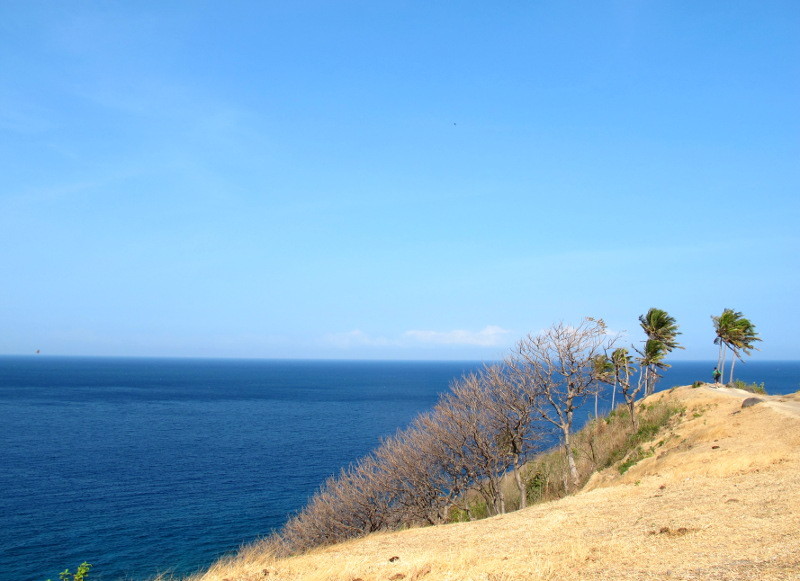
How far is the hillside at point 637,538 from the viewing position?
42.1 ft

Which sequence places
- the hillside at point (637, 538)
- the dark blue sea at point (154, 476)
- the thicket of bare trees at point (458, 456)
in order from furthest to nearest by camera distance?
the dark blue sea at point (154, 476) < the thicket of bare trees at point (458, 456) < the hillside at point (637, 538)

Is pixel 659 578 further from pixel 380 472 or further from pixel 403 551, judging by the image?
pixel 380 472

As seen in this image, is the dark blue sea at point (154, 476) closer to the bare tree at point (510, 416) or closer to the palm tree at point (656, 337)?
the bare tree at point (510, 416)

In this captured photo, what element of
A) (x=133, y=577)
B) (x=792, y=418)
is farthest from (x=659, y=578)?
(x=133, y=577)

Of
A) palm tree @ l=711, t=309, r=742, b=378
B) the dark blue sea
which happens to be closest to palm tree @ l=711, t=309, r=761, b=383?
palm tree @ l=711, t=309, r=742, b=378

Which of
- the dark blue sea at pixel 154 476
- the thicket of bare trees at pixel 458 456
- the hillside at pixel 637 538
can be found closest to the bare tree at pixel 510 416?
the thicket of bare trees at pixel 458 456

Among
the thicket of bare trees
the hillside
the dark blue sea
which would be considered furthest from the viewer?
the dark blue sea

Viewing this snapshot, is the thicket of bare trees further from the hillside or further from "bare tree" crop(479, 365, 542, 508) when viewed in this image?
the hillside

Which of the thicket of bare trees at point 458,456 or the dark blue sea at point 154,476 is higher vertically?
the thicket of bare trees at point 458,456

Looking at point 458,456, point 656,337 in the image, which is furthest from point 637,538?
point 656,337

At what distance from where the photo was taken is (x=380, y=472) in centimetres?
3897

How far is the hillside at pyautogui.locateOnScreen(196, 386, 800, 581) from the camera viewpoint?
1284 cm

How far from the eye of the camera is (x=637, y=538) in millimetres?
15336

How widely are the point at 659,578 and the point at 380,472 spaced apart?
2869 centimetres
